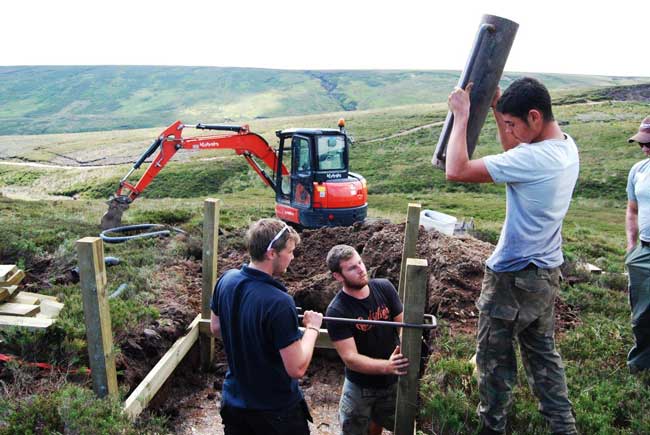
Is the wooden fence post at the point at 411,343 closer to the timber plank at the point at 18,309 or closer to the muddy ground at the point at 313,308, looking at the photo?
the muddy ground at the point at 313,308

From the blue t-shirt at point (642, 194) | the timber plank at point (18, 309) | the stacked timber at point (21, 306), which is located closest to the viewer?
the blue t-shirt at point (642, 194)

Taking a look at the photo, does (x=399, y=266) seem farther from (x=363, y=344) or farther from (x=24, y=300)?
(x=24, y=300)

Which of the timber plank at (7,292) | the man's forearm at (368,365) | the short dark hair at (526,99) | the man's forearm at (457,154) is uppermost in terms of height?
the short dark hair at (526,99)

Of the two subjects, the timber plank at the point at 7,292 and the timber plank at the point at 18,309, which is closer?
the timber plank at the point at 18,309

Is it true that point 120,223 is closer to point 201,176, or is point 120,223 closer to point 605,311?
point 605,311

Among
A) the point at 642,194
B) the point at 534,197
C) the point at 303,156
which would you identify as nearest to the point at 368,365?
the point at 534,197

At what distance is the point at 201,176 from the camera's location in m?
36.8

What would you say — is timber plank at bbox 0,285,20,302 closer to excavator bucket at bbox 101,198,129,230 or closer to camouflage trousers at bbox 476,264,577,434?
camouflage trousers at bbox 476,264,577,434

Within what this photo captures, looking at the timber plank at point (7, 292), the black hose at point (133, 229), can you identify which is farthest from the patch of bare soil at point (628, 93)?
the timber plank at point (7, 292)

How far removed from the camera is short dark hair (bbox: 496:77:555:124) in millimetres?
2967

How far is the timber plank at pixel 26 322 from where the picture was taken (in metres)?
4.86

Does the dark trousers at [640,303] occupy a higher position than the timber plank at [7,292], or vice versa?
the dark trousers at [640,303]

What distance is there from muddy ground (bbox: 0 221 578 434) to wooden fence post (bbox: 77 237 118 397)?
24.1 inches

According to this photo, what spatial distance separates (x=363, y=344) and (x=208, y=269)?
8.20 ft
